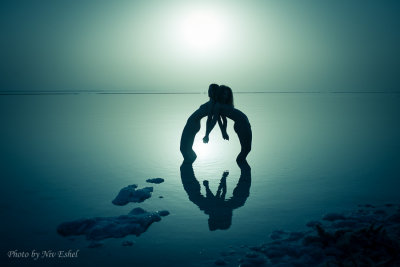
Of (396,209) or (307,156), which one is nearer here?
(396,209)

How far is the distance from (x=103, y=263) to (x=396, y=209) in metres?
7.55

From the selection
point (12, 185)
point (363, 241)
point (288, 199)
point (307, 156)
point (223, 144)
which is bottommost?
point (363, 241)

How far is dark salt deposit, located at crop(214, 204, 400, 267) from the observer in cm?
544

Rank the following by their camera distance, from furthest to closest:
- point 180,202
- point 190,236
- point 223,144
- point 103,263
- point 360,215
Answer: point 223,144
point 180,202
point 360,215
point 190,236
point 103,263

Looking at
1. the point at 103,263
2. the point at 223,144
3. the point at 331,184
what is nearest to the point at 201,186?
the point at 331,184

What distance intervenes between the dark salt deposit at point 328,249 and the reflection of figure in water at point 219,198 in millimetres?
1334

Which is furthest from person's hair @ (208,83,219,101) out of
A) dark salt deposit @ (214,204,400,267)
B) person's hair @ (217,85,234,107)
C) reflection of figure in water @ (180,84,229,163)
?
dark salt deposit @ (214,204,400,267)

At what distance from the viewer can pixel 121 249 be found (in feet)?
19.8

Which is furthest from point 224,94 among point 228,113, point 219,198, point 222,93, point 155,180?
point 219,198

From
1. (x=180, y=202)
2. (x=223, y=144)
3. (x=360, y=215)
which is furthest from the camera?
(x=223, y=144)

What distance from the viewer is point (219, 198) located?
916cm

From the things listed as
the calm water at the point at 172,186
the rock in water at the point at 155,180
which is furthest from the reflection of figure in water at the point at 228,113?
the rock in water at the point at 155,180

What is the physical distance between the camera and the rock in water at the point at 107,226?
261 inches

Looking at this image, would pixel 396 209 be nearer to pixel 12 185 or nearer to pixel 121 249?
pixel 121 249
